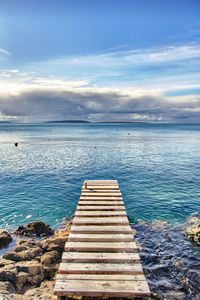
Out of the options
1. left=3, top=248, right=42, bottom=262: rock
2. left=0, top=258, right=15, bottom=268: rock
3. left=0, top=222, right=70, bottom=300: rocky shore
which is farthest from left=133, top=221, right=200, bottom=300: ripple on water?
left=0, top=258, right=15, bottom=268: rock

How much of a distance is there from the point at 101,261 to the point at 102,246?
107cm

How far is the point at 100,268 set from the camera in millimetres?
10156

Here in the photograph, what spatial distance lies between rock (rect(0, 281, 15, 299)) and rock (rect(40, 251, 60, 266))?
2338mm

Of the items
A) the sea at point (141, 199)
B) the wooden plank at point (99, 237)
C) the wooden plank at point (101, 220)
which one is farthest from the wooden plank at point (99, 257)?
the wooden plank at point (101, 220)

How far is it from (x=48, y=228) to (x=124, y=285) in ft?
34.6

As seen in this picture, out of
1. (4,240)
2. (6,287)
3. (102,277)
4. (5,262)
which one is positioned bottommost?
(4,240)

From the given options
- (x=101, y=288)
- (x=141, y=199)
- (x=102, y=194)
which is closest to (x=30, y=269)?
(x=101, y=288)

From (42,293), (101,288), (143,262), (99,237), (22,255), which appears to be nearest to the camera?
(101,288)

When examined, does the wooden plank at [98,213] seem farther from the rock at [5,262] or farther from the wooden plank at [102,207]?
the rock at [5,262]

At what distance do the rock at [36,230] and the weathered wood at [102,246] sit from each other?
23.1ft

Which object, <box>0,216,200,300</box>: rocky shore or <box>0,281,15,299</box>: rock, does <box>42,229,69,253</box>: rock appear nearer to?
<box>0,216,200,300</box>: rocky shore

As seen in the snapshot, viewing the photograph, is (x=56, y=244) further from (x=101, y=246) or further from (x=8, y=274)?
(x=101, y=246)

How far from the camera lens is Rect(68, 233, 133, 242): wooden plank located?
40.7 ft

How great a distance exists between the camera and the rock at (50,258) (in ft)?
44.0
